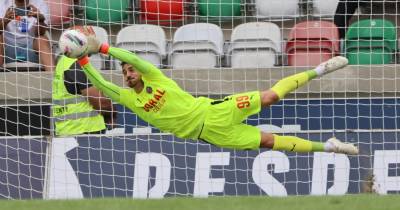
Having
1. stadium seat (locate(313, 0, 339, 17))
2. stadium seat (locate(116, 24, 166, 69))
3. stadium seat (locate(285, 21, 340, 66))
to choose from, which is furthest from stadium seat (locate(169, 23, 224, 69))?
stadium seat (locate(313, 0, 339, 17))

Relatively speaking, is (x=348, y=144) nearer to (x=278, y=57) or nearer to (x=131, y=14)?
(x=278, y=57)

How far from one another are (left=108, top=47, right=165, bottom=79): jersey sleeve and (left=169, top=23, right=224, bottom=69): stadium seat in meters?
2.17

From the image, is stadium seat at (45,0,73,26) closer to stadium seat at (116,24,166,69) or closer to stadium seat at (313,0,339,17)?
stadium seat at (116,24,166,69)

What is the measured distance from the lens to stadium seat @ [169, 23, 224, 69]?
1114cm

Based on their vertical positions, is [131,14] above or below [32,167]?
above

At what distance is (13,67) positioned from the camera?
1094cm

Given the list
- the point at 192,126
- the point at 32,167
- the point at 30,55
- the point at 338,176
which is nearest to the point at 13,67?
the point at 30,55

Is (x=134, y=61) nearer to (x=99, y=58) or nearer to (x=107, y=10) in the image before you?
(x=99, y=58)

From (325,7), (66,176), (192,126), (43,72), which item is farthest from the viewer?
(325,7)

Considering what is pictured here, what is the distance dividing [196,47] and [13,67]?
179cm

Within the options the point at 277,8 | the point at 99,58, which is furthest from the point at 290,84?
the point at 99,58

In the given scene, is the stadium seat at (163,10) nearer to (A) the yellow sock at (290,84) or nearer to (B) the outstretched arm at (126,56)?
(A) the yellow sock at (290,84)

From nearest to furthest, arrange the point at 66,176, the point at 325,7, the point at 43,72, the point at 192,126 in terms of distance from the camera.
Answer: the point at 192,126, the point at 66,176, the point at 43,72, the point at 325,7

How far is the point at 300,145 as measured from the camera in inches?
360
